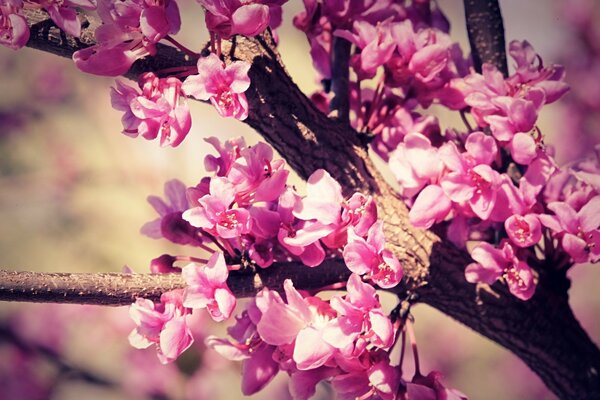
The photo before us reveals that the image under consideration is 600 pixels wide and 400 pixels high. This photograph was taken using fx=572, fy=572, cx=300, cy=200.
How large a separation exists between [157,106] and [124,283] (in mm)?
188

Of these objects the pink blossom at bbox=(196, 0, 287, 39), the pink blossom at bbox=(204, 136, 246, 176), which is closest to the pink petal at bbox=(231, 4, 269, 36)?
the pink blossom at bbox=(196, 0, 287, 39)

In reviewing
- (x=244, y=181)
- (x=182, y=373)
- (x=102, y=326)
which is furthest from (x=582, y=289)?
(x=244, y=181)

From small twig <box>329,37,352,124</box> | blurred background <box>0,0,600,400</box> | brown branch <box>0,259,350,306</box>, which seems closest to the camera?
brown branch <box>0,259,350,306</box>

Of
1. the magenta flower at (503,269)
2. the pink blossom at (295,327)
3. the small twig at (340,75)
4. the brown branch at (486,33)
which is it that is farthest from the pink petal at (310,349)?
the brown branch at (486,33)

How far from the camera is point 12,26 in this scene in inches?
22.5

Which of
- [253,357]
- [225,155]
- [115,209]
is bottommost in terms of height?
[115,209]

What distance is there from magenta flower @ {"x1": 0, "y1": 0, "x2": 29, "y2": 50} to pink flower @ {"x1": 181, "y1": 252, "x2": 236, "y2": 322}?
284mm

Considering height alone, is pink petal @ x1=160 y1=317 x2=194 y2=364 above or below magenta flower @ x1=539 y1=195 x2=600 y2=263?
below

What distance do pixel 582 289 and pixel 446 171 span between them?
2.63 metres

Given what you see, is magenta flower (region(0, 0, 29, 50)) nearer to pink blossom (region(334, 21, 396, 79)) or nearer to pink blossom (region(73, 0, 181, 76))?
pink blossom (region(73, 0, 181, 76))

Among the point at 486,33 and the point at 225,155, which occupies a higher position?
the point at 486,33

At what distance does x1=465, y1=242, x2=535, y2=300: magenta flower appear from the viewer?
69 cm

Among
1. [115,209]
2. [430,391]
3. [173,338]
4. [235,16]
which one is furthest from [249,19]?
[115,209]

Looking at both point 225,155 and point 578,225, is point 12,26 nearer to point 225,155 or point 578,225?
point 225,155
